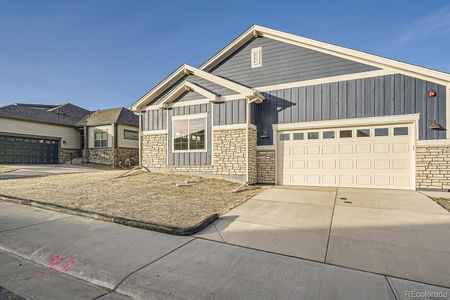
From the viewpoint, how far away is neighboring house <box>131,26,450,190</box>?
7879 millimetres

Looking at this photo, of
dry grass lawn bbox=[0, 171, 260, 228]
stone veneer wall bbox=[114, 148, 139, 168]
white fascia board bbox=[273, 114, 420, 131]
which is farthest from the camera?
stone veneer wall bbox=[114, 148, 139, 168]

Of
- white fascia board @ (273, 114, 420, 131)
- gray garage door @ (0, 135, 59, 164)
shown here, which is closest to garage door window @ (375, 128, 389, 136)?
white fascia board @ (273, 114, 420, 131)

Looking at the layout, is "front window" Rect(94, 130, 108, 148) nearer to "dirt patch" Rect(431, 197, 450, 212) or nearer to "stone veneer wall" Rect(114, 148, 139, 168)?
"stone veneer wall" Rect(114, 148, 139, 168)

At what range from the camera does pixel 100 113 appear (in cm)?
2195

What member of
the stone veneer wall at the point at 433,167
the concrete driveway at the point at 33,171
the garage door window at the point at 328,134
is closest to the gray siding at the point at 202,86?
the garage door window at the point at 328,134

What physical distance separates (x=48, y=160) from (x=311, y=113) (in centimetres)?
2242

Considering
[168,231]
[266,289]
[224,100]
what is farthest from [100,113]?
[266,289]

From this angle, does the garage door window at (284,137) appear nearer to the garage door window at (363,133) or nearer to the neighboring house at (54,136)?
the garage door window at (363,133)

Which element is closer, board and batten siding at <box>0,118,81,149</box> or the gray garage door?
the gray garage door

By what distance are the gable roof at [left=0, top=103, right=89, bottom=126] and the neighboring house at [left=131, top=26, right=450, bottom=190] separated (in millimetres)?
13921

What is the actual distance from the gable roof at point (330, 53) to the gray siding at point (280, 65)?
0.55ft

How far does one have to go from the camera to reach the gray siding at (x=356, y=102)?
7.79 metres

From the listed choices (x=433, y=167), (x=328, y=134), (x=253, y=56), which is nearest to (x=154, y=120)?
(x=253, y=56)

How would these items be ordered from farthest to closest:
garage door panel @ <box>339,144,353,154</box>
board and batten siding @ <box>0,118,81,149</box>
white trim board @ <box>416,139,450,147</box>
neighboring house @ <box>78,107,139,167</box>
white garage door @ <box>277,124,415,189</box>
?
neighboring house @ <box>78,107,139,167</box>, board and batten siding @ <box>0,118,81,149</box>, garage door panel @ <box>339,144,353,154</box>, white garage door @ <box>277,124,415,189</box>, white trim board @ <box>416,139,450,147</box>
